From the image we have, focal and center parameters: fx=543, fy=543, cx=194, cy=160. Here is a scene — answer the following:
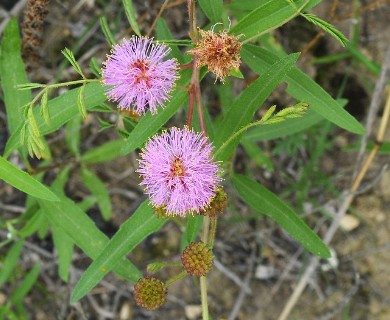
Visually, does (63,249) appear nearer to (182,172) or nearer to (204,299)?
(204,299)

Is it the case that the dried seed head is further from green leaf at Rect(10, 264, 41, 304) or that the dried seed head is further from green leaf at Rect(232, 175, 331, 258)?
green leaf at Rect(10, 264, 41, 304)

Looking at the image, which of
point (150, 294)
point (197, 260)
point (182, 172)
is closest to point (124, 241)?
point (150, 294)

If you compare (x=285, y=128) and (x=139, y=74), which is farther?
(x=285, y=128)

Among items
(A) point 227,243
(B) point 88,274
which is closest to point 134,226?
(B) point 88,274

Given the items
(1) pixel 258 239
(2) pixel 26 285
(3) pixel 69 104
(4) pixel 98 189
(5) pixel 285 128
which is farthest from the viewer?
Answer: (1) pixel 258 239

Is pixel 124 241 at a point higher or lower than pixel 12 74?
lower

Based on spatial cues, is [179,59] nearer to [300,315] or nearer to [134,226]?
[134,226]
